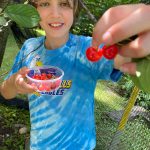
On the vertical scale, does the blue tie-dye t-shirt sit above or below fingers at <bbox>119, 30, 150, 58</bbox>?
below

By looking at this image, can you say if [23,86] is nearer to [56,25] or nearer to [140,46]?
[56,25]

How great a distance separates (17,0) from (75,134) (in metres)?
0.98

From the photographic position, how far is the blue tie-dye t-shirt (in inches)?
57.2

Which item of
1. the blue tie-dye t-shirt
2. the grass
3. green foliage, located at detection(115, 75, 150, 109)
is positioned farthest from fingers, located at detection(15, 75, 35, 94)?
green foliage, located at detection(115, 75, 150, 109)

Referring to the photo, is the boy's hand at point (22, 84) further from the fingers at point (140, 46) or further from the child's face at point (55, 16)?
the fingers at point (140, 46)

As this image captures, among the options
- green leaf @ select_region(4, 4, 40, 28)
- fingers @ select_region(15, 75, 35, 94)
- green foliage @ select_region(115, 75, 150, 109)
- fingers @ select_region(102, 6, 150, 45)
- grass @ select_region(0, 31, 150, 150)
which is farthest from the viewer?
green foliage @ select_region(115, 75, 150, 109)

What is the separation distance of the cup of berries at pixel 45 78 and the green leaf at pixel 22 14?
1.09 feet

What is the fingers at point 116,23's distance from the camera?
523mm

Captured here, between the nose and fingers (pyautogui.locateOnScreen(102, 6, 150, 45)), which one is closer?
fingers (pyautogui.locateOnScreen(102, 6, 150, 45))

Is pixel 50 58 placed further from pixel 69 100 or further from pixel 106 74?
pixel 106 74

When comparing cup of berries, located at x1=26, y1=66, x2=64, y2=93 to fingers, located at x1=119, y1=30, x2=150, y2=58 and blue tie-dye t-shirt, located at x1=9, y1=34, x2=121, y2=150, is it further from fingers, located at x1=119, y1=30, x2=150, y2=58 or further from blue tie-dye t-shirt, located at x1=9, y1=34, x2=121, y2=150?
fingers, located at x1=119, y1=30, x2=150, y2=58

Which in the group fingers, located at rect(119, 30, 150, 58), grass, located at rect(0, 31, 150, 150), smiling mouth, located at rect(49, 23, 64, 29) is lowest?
grass, located at rect(0, 31, 150, 150)

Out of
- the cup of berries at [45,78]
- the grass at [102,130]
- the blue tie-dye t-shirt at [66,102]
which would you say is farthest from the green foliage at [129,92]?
the cup of berries at [45,78]

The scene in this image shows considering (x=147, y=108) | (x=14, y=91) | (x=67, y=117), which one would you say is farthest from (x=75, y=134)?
(x=147, y=108)
